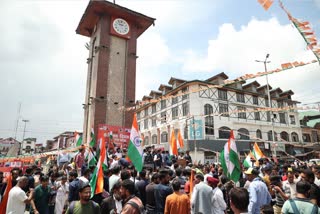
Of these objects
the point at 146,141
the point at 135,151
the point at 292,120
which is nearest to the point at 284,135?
the point at 292,120

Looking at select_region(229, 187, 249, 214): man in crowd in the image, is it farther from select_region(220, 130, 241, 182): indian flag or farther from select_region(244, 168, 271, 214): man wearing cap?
select_region(220, 130, 241, 182): indian flag

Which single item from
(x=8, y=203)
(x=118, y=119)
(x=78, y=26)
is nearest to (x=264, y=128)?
(x=118, y=119)

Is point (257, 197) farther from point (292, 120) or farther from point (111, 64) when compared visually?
point (292, 120)

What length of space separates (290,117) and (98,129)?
31.4 meters

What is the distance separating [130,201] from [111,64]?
2045 cm

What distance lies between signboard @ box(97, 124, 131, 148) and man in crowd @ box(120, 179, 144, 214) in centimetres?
1520

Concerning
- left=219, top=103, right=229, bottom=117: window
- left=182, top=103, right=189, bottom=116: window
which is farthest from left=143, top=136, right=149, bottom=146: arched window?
left=219, top=103, right=229, bottom=117: window

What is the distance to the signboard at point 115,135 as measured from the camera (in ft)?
60.4

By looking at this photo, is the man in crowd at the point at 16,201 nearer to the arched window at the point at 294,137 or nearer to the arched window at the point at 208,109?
the arched window at the point at 208,109

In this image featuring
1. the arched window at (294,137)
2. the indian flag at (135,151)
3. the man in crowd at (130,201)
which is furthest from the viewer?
the arched window at (294,137)

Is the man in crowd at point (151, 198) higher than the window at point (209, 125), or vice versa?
the window at point (209, 125)

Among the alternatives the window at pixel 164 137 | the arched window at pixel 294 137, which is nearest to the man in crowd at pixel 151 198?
the window at pixel 164 137

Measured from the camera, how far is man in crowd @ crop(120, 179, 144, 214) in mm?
2793

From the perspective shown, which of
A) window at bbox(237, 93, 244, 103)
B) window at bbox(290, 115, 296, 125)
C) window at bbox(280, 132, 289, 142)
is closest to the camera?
window at bbox(237, 93, 244, 103)
